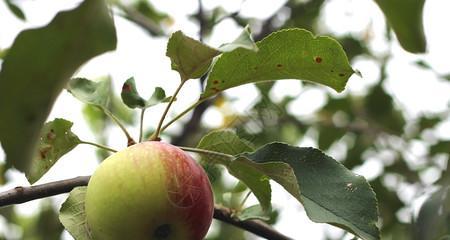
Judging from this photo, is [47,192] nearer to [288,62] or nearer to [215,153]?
[215,153]

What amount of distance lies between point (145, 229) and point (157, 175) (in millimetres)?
71

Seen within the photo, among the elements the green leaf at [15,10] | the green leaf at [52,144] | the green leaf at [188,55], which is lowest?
the green leaf at [15,10]

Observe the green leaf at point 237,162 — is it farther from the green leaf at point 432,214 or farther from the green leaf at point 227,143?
the green leaf at point 432,214

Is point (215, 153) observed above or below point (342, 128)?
above

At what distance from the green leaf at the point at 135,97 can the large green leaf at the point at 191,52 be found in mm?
120

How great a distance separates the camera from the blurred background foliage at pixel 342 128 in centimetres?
219

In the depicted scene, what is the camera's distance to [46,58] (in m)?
0.69

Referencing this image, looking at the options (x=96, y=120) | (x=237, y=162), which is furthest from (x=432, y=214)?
(x=96, y=120)

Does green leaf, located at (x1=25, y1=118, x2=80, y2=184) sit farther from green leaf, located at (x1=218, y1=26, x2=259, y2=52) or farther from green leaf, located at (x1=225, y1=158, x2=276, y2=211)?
green leaf, located at (x1=218, y1=26, x2=259, y2=52)

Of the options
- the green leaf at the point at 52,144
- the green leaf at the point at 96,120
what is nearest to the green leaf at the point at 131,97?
the green leaf at the point at 52,144

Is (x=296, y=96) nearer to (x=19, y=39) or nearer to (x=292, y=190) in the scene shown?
(x=292, y=190)

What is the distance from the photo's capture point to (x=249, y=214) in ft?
3.93

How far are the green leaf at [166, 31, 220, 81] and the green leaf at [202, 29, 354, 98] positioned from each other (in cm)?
6

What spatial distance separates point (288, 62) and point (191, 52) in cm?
16
